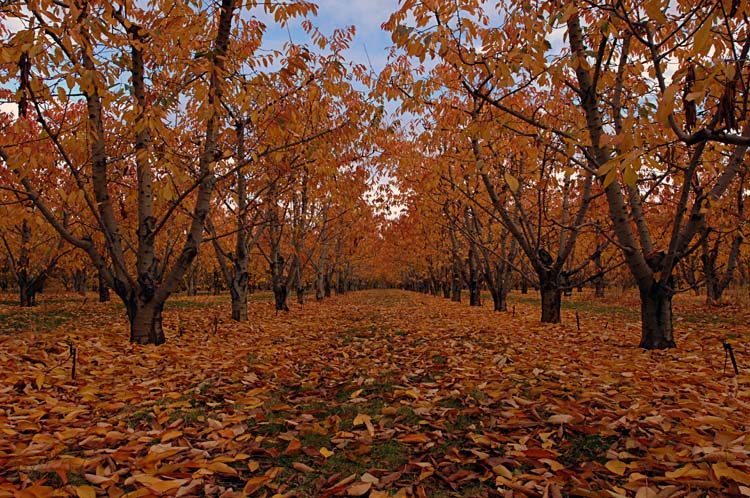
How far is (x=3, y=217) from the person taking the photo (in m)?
6.75

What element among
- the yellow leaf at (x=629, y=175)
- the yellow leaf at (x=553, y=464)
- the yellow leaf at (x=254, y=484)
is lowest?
the yellow leaf at (x=254, y=484)

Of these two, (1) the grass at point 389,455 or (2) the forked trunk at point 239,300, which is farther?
(2) the forked trunk at point 239,300

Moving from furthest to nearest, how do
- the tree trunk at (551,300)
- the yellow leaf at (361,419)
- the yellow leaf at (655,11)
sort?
the tree trunk at (551,300) → the yellow leaf at (361,419) → the yellow leaf at (655,11)

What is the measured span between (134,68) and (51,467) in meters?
5.71

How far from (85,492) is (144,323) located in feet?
14.9

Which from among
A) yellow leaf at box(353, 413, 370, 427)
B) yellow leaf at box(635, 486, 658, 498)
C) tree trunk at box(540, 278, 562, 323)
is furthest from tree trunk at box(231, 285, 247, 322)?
yellow leaf at box(635, 486, 658, 498)

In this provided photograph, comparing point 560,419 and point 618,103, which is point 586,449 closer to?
point 560,419

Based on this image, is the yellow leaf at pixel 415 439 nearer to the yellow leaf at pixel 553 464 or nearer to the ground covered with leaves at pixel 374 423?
the ground covered with leaves at pixel 374 423

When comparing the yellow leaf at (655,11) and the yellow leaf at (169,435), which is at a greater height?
the yellow leaf at (655,11)

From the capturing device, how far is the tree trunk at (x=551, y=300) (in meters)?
9.20

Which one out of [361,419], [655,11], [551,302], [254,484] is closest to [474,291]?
[551,302]

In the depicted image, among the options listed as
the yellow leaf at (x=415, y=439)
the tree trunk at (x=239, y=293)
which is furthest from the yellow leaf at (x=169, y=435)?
the tree trunk at (x=239, y=293)

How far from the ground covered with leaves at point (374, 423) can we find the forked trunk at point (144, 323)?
42 centimetres

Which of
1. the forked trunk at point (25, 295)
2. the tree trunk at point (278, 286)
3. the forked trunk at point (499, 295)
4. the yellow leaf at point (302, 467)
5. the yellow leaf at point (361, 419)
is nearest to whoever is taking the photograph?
the yellow leaf at point (302, 467)
